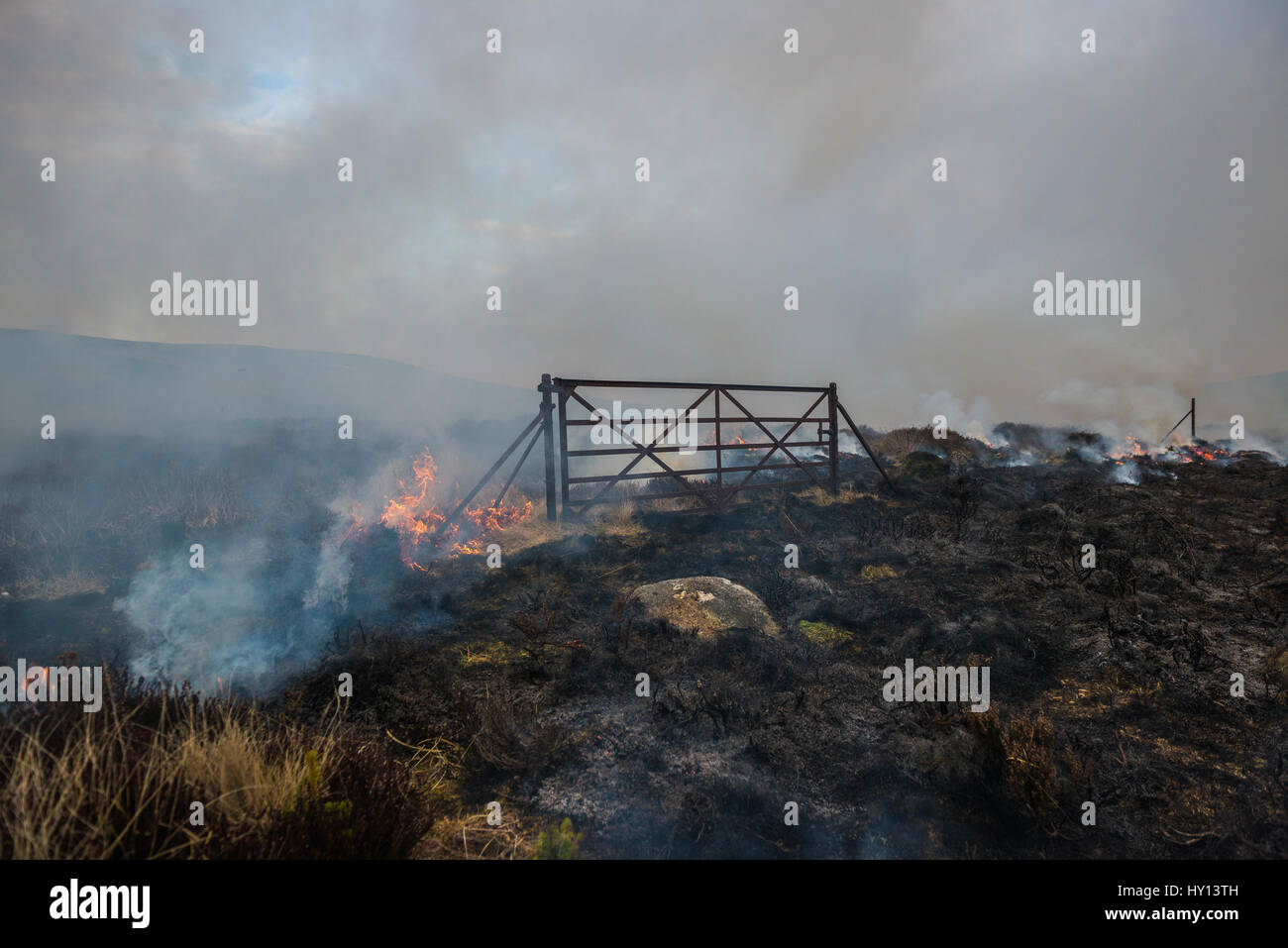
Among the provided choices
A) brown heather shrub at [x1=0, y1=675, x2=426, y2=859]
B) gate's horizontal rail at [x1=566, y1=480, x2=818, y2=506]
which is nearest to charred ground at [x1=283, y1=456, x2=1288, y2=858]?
brown heather shrub at [x1=0, y1=675, x2=426, y2=859]

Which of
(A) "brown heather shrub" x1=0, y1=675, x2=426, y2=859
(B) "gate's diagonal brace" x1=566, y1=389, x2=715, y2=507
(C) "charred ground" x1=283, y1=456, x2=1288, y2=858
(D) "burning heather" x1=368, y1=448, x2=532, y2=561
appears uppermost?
(B) "gate's diagonal brace" x1=566, y1=389, x2=715, y2=507

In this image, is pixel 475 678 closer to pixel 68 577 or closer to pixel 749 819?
pixel 749 819

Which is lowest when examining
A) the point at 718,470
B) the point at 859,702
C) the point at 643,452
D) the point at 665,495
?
the point at 859,702

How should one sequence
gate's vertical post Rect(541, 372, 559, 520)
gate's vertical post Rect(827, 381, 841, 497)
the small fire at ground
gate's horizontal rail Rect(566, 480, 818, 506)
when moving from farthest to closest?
gate's vertical post Rect(827, 381, 841, 497) < gate's horizontal rail Rect(566, 480, 818, 506) < gate's vertical post Rect(541, 372, 559, 520) < the small fire at ground

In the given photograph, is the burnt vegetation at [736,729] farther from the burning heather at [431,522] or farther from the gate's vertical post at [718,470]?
the gate's vertical post at [718,470]

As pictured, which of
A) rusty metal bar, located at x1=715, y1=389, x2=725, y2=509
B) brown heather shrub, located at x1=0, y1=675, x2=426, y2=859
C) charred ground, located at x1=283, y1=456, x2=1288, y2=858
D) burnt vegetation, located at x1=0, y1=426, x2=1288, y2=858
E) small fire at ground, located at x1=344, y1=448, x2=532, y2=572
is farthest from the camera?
rusty metal bar, located at x1=715, y1=389, x2=725, y2=509

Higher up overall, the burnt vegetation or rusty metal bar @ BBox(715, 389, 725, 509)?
rusty metal bar @ BBox(715, 389, 725, 509)

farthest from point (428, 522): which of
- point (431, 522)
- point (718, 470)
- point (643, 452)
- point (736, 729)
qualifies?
point (736, 729)

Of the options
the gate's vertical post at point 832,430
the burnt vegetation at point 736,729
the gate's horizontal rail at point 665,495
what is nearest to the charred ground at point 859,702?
the burnt vegetation at point 736,729

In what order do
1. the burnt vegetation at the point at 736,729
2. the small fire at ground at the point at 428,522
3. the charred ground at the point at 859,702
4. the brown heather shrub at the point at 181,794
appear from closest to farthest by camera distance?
1. the brown heather shrub at the point at 181,794
2. the burnt vegetation at the point at 736,729
3. the charred ground at the point at 859,702
4. the small fire at ground at the point at 428,522

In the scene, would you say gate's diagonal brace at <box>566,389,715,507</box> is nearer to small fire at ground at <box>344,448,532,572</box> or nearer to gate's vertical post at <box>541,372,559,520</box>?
gate's vertical post at <box>541,372,559,520</box>

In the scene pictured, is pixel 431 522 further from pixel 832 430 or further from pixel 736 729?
pixel 832 430

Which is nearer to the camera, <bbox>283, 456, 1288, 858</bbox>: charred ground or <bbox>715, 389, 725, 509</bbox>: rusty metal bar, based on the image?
<bbox>283, 456, 1288, 858</bbox>: charred ground

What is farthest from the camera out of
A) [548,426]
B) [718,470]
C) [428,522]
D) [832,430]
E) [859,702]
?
[832,430]
